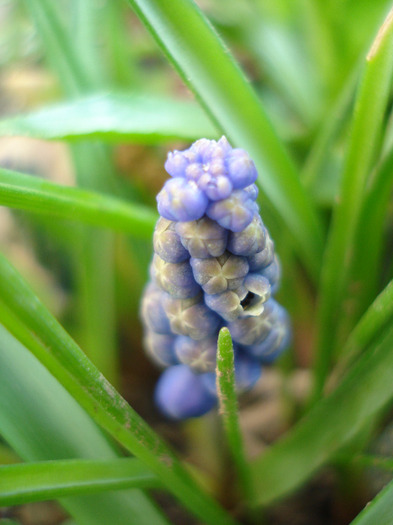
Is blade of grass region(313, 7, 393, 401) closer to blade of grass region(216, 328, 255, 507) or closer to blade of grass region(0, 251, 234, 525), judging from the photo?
blade of grass region(216, 328, 255, 507)

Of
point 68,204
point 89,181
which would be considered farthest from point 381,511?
point 89,181

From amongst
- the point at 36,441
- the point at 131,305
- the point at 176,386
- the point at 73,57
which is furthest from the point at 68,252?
the point at 36,441

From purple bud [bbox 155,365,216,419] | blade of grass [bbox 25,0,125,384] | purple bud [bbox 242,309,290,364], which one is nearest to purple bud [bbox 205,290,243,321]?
purple bud [bbox 242,309,290,364]

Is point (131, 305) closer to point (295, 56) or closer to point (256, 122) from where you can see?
point (256, 122)

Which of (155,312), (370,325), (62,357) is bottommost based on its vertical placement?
(370,325)

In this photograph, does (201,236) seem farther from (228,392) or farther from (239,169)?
(228,392)

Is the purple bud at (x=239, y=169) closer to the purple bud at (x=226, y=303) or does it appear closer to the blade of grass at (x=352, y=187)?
the purple bud at (x=226, y=303)
